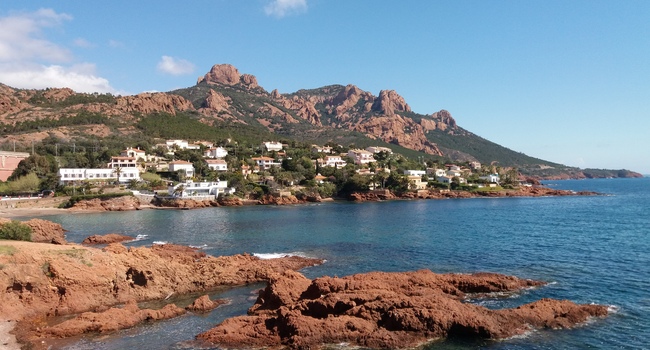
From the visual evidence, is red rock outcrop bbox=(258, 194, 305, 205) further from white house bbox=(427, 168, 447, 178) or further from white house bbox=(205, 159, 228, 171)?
white house bbox=(427, 168, 447, 178)

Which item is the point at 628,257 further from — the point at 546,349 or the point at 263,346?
the point at 263,346

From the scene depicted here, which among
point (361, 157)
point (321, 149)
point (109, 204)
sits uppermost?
point (321, 149)

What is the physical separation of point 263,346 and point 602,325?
15147mm

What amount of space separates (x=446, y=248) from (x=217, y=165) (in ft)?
261

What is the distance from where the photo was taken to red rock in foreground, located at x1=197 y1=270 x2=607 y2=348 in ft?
57.6

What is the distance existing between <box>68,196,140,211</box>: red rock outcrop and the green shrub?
4304cm

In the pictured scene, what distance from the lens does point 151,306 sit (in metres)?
23.2

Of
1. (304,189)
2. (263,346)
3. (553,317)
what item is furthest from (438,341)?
(304,189)

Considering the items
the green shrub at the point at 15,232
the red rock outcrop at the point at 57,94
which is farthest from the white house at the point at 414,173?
the red rock outcrop at the point at 57,94

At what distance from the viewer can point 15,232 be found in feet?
106

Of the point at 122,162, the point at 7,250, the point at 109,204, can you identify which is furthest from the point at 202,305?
the point at 122,162

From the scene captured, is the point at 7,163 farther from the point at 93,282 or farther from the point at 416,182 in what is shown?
the point at 416,182

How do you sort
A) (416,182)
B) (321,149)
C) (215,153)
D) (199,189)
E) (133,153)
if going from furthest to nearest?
(321,149), (215,153), (416,182), (133,153), (199,189)

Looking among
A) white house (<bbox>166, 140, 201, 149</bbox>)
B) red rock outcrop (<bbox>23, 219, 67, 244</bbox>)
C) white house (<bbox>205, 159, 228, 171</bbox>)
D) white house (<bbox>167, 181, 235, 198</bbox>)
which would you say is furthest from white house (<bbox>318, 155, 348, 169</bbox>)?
red rock outcrop (<bbox>23, 219, 67, 244</bbox>)
